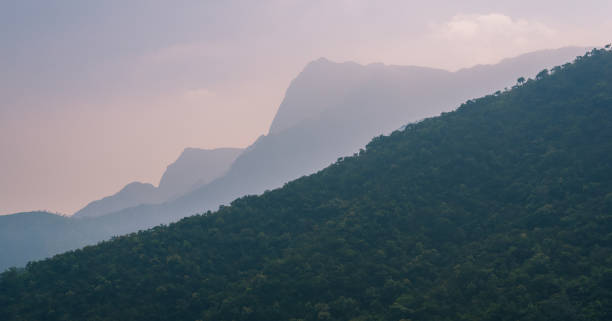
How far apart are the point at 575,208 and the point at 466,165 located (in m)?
10.9

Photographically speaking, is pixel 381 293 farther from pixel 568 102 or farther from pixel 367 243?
pixel 568 102

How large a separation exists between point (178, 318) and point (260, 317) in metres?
5.35

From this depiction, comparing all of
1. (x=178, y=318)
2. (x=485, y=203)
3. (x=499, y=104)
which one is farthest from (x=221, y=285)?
(x=499, y=104)

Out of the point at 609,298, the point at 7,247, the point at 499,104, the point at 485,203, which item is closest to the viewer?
the point at 609,298

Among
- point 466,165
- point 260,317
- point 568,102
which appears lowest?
point 260,317

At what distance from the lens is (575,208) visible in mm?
30047

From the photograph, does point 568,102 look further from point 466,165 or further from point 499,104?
point 466,165

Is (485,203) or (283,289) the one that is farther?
(485,203)

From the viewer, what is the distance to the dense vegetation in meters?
25.1

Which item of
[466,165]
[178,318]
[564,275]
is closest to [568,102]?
[466,165]

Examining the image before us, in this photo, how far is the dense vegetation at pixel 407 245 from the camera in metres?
25.1

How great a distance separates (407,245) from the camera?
32094mm

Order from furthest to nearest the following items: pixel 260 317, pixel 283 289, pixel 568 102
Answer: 1. pixel 568 102
2. pixel 283 289
3. pixel 260 317

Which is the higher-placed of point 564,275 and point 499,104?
point 499,104
